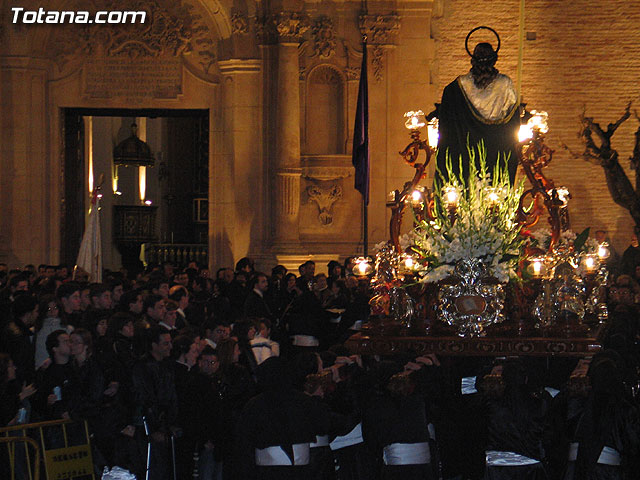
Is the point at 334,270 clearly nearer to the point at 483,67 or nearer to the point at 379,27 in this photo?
the point at 379,27

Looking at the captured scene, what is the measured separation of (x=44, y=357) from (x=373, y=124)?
10909 millimetres

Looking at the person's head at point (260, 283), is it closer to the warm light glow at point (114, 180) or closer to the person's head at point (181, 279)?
the person's head at point (181, 279)

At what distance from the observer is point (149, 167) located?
109ft

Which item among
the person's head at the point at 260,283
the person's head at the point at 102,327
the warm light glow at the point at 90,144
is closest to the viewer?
the person's head at the point at 102,327

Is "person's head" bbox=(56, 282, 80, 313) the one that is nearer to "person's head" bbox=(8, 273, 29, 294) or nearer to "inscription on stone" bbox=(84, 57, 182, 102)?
"person's head" bbox=(8, 273, 29, 294)

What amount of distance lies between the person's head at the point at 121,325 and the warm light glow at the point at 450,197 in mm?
3015

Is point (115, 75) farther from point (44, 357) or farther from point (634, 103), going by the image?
point (44, 357)

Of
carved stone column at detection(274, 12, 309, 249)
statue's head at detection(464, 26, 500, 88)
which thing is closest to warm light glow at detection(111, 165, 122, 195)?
carved stone column at detection(274, 12, 309, 249)

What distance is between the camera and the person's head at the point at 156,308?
39.2 ft

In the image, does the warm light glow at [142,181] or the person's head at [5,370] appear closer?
the person's head at [5,370]

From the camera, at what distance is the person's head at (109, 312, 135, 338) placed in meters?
10.8

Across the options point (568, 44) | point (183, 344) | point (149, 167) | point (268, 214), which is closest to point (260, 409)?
point (183, 344)

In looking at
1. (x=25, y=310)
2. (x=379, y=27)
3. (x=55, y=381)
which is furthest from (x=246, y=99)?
(x=55, y=381)

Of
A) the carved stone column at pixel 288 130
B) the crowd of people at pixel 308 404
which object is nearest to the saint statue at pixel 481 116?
the crowd of people at pixel 308 404
